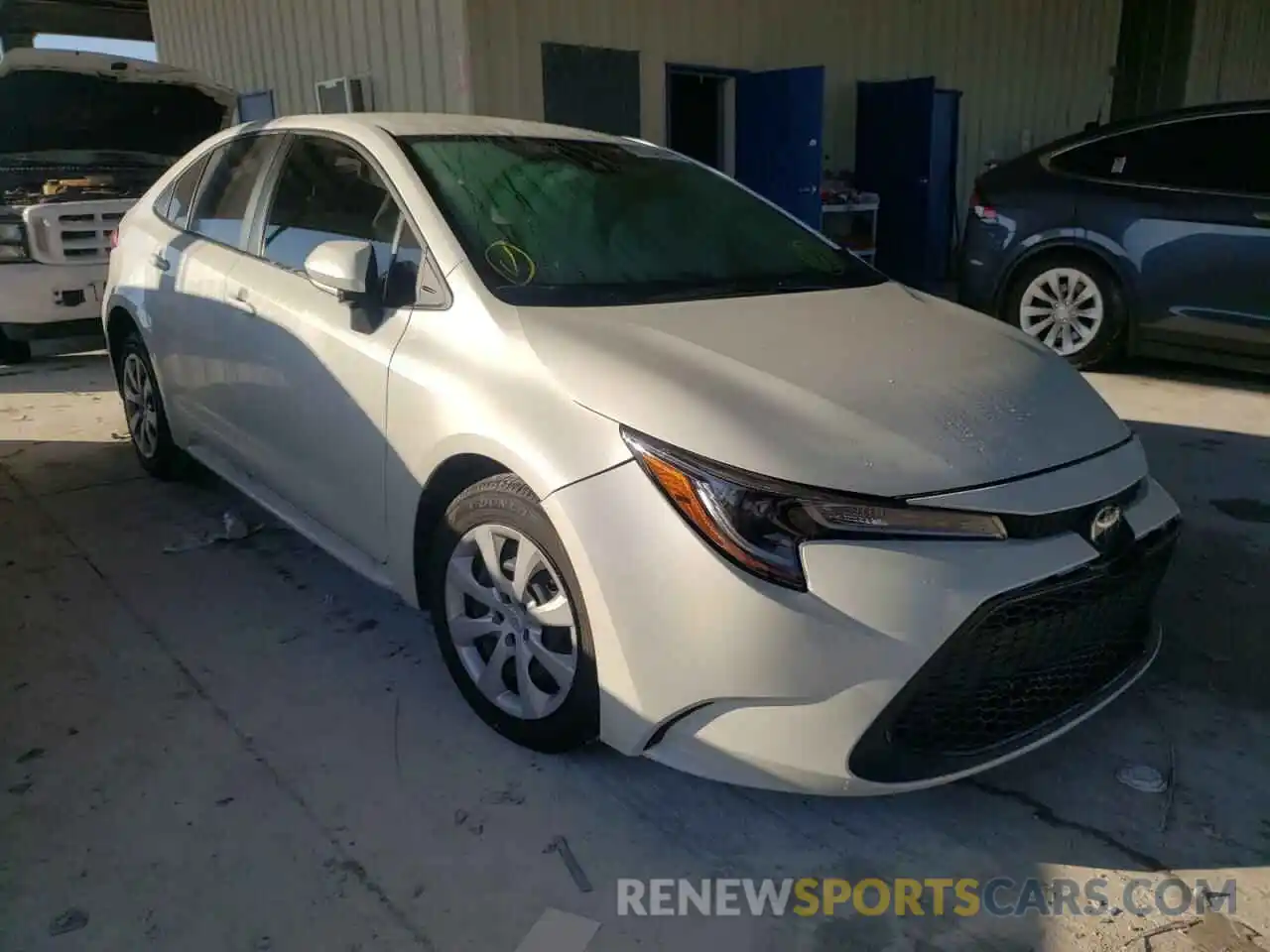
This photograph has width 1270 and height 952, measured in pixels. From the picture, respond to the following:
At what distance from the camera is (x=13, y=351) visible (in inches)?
274

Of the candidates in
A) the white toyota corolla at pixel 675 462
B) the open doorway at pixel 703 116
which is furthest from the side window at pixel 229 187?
the open doorway at pixel 703 116

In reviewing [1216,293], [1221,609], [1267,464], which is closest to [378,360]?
[1221,609]

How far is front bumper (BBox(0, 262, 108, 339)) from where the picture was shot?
233 inches

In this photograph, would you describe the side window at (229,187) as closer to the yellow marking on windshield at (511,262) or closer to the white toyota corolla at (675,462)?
the white toyota corolla at (675,462)

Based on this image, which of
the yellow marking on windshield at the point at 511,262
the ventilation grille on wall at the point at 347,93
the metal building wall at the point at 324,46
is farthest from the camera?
the ventilation grille on wall at the point at 347,93

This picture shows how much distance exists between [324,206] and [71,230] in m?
4.01

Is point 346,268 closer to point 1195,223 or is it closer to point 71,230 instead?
point 71,230

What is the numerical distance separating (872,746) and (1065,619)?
1.58ft

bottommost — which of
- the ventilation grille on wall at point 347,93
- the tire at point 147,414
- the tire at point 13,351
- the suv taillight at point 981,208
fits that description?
the tire at point 13,351

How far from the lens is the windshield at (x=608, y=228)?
98.9 inches

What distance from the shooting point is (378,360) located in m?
2.52

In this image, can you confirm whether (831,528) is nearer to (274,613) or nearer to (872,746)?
(872,746)

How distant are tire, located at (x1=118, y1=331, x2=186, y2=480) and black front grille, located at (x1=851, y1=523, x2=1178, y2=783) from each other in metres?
3.17

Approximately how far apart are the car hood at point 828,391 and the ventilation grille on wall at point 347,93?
6.94 meters
